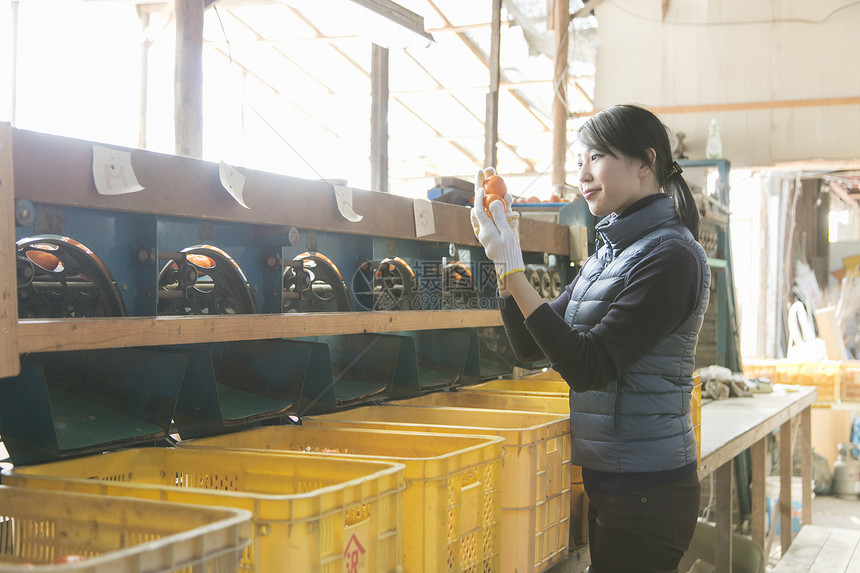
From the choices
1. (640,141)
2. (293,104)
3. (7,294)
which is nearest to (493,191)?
(640,141)

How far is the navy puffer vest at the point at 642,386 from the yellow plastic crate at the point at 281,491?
0.59m

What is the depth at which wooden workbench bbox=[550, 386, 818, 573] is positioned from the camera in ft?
9.85

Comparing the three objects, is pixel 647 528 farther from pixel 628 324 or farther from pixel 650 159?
pixel 650 159

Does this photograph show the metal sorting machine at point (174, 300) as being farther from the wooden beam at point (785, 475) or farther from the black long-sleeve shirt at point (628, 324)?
the wooden beam at point (785, 475)

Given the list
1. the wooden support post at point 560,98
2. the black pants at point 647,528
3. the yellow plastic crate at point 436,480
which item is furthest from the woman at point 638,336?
the wooden support post at point 560,98

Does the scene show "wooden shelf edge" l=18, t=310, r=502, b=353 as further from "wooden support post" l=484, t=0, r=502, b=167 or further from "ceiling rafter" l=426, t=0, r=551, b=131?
"ceiling rafter" l=426, t=0, r=551, b=131

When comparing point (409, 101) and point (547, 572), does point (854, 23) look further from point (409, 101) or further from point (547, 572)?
point (409, 101)

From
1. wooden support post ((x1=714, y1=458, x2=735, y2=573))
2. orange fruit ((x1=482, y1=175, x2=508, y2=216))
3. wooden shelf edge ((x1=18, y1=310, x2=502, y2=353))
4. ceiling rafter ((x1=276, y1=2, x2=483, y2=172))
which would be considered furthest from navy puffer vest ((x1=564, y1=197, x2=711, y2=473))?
ceiling rafter ((x1=276, y1=2, x2=483, y2=172))

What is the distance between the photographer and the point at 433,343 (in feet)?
9.55

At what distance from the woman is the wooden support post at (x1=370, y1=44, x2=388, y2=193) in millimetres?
2576

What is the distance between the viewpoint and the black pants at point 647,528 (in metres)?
1.67

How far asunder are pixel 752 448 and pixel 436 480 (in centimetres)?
332

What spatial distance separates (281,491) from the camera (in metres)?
1.46

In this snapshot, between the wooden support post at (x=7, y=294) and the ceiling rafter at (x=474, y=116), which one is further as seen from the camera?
the ceiling rafter at (x=474, y=116)
